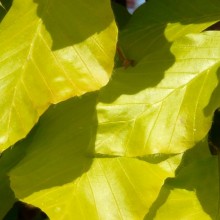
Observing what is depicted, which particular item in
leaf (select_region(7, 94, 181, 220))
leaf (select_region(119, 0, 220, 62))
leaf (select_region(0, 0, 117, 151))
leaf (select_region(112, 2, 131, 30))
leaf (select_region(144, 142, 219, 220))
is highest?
leaf (select_region(0, 0, 117, 151))

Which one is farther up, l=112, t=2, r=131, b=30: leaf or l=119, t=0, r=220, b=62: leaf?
l=119, t=0, r=220, b=62: leaf

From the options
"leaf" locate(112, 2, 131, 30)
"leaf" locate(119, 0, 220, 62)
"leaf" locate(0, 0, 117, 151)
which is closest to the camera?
"leaf" locate(0, 0, 117, 151)

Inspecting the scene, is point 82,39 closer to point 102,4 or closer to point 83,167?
point 102,4

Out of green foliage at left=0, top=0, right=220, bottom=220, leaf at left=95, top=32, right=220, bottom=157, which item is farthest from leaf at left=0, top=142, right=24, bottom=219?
leaf at left=95, top=32, right=220, bottom=157

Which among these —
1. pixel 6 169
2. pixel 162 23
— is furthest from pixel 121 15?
pixel 6 169

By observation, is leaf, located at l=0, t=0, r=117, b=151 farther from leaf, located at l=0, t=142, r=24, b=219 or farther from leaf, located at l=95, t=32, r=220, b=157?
leaf, located at l=0, t=142, r=24, b=219

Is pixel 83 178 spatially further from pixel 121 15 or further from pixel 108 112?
pixel 121 15

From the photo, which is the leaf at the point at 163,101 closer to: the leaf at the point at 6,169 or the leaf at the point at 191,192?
the leaf at the point at 191,192
